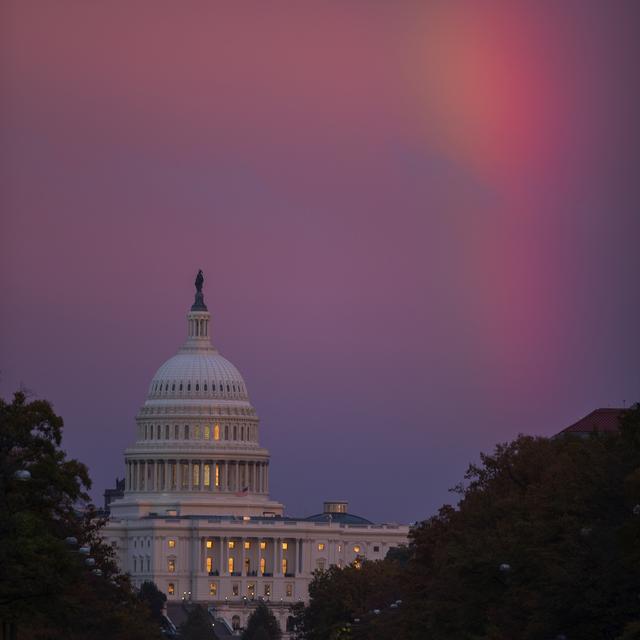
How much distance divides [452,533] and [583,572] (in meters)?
37.2

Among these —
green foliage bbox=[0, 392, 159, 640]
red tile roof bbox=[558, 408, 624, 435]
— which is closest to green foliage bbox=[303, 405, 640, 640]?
green foliage bbox=[0, 392, 159, 640]

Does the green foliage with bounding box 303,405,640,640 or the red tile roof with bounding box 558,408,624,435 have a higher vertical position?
the red tile roof with bounding box 558,408,624,435

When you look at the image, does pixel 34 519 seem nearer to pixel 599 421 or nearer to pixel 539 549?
pixel 539 549

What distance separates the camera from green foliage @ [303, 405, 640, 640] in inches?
4109

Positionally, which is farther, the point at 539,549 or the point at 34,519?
the point at 539,549

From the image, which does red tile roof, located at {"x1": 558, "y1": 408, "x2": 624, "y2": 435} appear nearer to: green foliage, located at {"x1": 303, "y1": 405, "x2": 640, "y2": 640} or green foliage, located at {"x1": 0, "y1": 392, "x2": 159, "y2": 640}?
green foliage, located at {"x1": 303, "y1": 405, "x2": 640, "y2": 640}

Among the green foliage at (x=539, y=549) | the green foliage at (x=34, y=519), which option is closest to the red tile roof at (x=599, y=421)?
the green foliage at (x=539, y=549)

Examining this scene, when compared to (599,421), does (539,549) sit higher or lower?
lower

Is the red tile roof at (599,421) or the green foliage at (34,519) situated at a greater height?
the red tile roof at (599,421)

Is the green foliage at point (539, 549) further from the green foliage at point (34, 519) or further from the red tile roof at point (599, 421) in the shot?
the red tile roof at point (599, 421)

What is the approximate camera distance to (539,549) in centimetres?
11306

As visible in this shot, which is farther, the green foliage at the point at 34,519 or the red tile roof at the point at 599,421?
the red tile roof at the point at 599,421

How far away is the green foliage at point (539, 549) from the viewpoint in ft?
342

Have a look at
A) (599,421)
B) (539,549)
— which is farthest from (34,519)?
(599,421)
